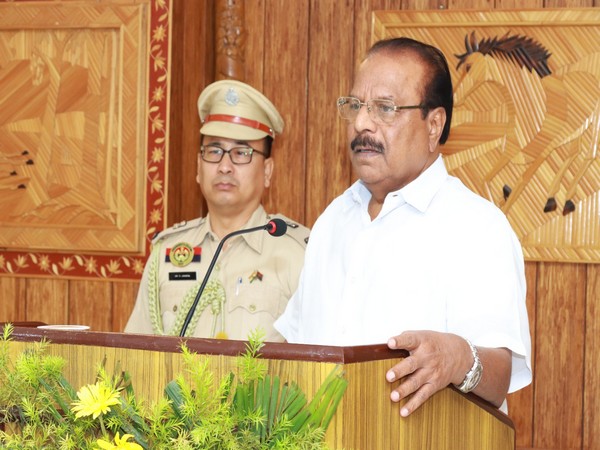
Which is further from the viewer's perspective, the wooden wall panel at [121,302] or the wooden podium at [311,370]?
the wooden wall panel at [121,302]

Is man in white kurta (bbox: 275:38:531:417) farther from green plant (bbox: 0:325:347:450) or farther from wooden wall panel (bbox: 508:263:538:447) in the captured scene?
wooden wall panel (bbox: 508:263:538:447)

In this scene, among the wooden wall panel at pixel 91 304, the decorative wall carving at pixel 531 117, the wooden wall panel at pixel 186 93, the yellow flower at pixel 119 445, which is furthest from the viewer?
the wooden wall panel at pixel 91 304

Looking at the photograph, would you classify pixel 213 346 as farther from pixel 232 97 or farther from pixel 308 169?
pixel 308 169

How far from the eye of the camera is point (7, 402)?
1.13 meters

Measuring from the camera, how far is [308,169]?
3.34 m

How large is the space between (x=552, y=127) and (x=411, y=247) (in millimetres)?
1521

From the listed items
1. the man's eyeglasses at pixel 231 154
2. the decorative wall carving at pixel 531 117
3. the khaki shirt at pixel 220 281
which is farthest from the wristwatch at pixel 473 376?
the decorative wall carving at pixel 531 117

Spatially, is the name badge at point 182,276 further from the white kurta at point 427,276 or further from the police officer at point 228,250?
the white kurta at point 427,276

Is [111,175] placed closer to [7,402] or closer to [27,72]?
[27,72]

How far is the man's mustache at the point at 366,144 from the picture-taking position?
181 centimetres

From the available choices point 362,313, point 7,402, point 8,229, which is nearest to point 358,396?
point 7,402

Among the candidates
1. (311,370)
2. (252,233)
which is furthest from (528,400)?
(311,370)

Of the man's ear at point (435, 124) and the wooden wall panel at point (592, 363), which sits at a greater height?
the man's ear at point (435, 124)

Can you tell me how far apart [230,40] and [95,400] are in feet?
7.86
